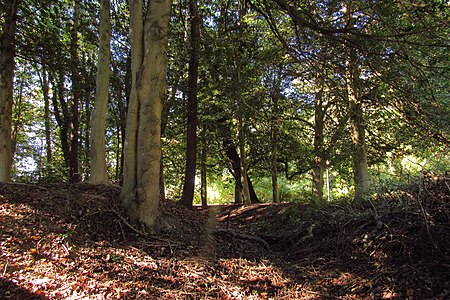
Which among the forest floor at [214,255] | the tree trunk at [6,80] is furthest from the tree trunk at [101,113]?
the tree trunk at [6,80]

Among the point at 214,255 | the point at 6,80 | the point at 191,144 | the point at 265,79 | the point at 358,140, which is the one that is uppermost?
the point at 265,79

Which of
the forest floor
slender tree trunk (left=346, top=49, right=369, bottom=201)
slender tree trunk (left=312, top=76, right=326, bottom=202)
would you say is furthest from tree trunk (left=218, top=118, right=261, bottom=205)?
the forest floor

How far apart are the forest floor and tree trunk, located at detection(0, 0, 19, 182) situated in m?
3.24

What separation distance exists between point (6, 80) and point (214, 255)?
707 cm

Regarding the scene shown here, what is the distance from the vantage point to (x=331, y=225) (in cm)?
468

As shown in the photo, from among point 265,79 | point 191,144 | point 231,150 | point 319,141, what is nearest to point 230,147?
point 231,150

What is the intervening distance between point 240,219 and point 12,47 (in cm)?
783

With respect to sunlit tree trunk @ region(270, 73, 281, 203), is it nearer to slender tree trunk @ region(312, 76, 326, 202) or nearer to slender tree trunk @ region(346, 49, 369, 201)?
slender tree trunk @ region(312, 76, 326, 202)

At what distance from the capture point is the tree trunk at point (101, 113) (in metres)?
6.56

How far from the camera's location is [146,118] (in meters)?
4.70

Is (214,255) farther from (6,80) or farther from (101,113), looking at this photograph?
(6,80)

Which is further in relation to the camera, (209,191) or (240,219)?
(209,191)

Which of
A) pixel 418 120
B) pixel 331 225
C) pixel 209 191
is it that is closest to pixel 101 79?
pixel 331 225

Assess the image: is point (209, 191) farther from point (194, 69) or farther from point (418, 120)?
point (418, 120)
